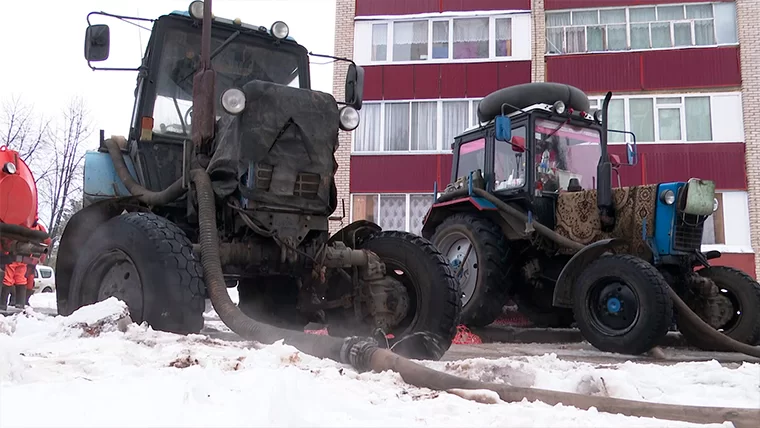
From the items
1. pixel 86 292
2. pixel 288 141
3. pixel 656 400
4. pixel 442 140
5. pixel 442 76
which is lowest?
pixel 656 400

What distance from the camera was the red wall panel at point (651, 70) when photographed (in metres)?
17.2

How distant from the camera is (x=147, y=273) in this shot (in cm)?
425

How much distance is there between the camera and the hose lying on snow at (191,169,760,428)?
2.47 meters

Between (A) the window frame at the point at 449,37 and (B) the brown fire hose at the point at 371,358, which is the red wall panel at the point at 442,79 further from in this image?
(B) the brown fire hose at the point at 371,358

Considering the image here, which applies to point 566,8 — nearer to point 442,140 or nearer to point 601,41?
point 601,41

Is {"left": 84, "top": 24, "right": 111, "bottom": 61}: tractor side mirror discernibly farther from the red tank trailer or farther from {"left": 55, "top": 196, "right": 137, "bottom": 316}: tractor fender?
the red tank trailer

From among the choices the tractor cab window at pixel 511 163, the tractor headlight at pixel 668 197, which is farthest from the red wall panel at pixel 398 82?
the tractor headlight at pixel 668 197

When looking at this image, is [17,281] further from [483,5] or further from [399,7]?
[483,5]

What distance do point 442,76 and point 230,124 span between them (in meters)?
14.0

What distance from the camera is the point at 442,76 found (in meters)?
18.2

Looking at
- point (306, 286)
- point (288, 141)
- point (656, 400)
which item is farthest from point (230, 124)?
point (656, 400)

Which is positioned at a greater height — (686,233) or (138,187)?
(138,187)

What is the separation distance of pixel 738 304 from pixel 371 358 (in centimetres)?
553

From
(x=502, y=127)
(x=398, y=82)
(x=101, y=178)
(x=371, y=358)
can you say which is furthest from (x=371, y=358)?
(x=398, y=82)
